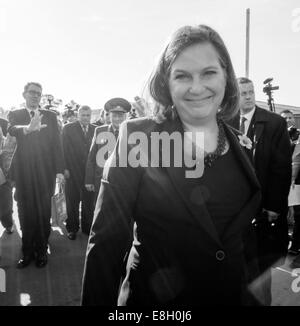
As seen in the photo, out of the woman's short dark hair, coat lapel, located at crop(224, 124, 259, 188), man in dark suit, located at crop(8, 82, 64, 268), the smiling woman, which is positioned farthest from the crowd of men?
the woman's short dark hair

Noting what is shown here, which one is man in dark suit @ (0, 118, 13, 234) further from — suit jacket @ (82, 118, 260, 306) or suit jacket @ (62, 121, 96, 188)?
suit jacket @ (82, 118, 260, 306)

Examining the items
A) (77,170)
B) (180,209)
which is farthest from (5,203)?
(180,209)

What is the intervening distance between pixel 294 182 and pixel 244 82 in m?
1.30

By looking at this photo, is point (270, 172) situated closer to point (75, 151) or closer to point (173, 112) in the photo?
point (173, 112)

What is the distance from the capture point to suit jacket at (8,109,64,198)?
13.5 ft

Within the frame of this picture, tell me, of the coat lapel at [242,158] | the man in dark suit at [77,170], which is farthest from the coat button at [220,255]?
the man in dark suit at [77,170]

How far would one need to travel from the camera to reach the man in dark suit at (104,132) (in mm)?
4344

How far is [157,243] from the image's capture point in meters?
1.18

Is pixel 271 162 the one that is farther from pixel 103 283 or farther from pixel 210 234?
pixel 103 283

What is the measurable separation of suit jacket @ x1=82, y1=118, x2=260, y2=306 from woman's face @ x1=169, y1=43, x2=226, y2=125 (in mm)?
109

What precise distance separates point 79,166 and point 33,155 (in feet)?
4.27

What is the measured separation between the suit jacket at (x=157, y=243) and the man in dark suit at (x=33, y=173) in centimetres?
315

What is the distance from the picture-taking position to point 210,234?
1.17m
